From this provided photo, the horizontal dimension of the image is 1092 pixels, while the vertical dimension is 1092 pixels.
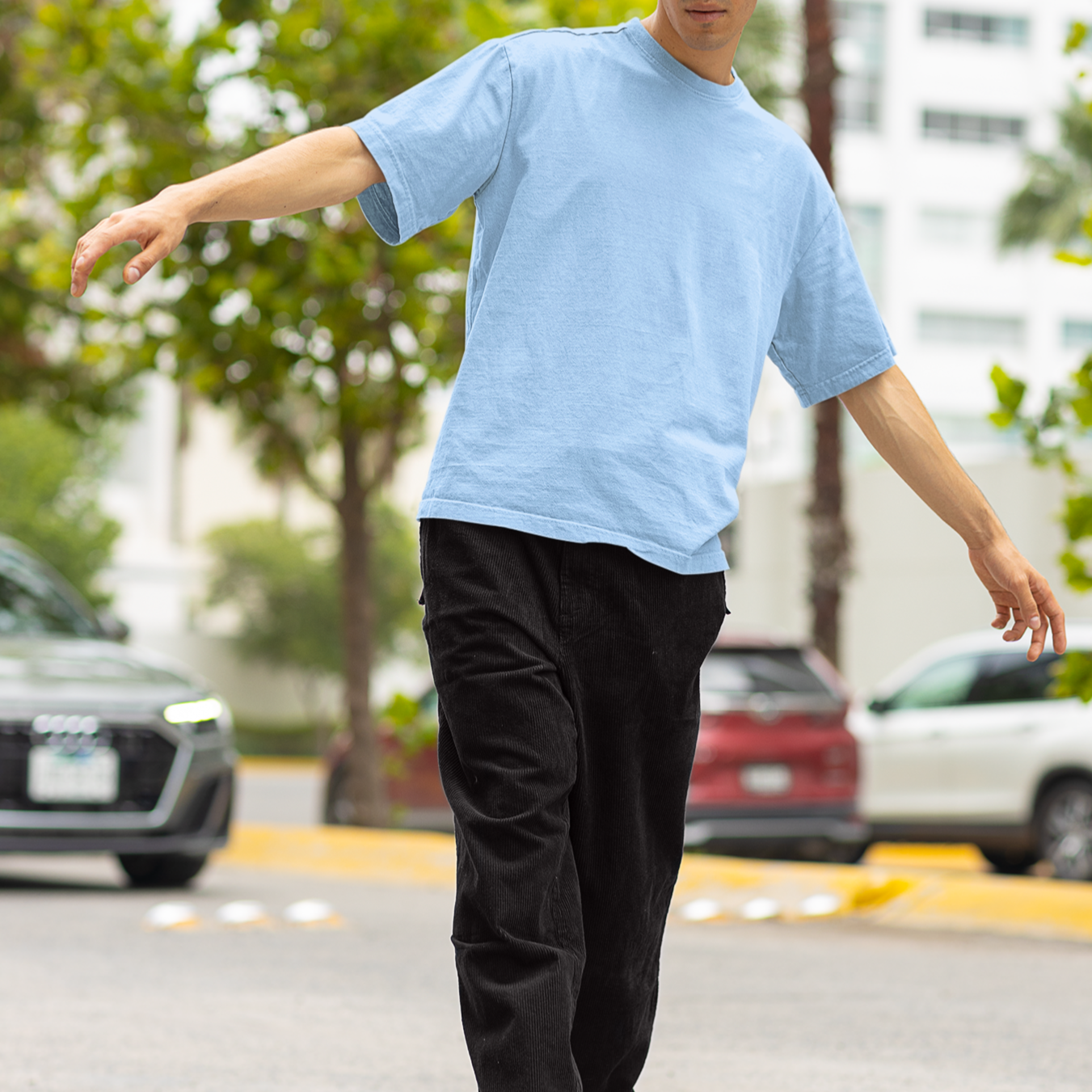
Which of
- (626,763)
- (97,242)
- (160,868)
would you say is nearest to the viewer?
(97,242)

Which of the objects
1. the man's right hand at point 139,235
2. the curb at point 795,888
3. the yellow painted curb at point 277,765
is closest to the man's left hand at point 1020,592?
the man's right hand at point 139,235

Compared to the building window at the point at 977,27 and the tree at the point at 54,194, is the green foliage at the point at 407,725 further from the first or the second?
the building window at the point at 977,27

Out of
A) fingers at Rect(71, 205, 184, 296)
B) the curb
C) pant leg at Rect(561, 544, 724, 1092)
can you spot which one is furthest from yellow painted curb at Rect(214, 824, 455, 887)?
fingers at Rect(71, 205, 184, 296)

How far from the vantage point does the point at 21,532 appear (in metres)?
36.4

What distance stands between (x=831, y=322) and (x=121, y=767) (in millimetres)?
5878

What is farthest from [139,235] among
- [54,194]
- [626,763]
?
[54,194]

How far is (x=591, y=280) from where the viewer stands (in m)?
2.71

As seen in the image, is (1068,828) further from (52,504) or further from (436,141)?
(52,504)

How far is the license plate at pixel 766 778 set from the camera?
11.3 metres

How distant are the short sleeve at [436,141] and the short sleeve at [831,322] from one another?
22.3 inches

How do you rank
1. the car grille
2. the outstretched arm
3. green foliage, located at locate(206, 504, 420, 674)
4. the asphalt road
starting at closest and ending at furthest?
1. the outstretched arm
2. the asphalt road
3. the car grille
4. green foliage, located at locate(206, 504, 420, 674)

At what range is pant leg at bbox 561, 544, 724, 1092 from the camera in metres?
2.72

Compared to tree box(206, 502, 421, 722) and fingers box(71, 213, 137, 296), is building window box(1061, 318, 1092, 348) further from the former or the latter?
fingers box(71, 213, 137, 296)

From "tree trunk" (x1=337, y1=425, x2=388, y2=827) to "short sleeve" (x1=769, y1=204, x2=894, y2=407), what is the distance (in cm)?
914
